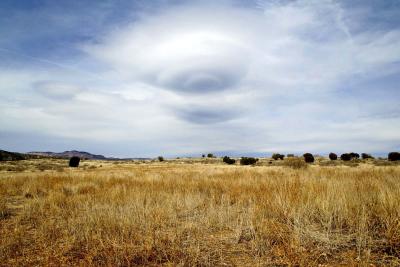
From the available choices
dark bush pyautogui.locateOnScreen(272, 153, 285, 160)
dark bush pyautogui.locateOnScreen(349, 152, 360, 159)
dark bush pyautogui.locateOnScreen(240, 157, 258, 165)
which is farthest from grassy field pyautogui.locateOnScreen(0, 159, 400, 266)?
dark bush pyautogui.locateOnScreen(272, 153, 285, 160)

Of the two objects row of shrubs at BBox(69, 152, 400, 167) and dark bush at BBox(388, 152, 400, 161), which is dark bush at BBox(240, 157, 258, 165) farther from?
dark bush at BBox(388, 152, 400, 161)

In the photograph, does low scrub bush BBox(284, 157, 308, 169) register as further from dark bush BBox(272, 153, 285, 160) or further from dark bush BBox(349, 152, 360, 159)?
dark bush BBox(272, 153, 285, 160)

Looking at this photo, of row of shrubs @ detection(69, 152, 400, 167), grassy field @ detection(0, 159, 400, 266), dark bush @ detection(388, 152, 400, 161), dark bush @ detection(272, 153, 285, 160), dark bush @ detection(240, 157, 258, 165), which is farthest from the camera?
dark bush @ detection(272, 153, 285, 160)

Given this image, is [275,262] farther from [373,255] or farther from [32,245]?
[32,245]

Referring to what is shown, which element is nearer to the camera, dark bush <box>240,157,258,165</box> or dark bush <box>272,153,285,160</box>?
dark bush <box>240,157,258,165</box>

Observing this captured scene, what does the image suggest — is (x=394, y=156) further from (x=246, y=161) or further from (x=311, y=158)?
(x=246, y=161)

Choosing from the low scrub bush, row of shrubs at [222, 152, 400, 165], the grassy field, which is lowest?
the grassy field

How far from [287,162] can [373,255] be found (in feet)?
83.7

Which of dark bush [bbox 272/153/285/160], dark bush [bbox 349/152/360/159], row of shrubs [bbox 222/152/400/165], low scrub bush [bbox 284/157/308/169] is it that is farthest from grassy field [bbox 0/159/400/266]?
dark bush [bbox 272/153/285/160]

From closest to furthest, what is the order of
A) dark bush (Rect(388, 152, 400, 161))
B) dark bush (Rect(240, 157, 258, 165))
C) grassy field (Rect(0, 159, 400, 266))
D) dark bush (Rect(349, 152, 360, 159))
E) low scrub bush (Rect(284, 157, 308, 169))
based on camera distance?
grassy field (Rect(0, 159, 400, 266)) < low scrub bush (Rect(284, 157, 308, 169)) < dark bush (Rect(388, 152, 400, 161)) < dark bush (Rect(349, 152, 360, 159)) < dark bush (Rect(240, 157, 258, 165))

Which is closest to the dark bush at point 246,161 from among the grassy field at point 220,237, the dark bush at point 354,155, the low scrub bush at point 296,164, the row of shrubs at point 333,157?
the row of shrubs at point 333,157

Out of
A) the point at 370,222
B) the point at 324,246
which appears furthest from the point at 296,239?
the point at 370,222

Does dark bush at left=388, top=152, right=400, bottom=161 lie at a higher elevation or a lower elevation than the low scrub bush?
higher

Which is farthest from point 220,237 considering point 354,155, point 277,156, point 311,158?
point 277,156
